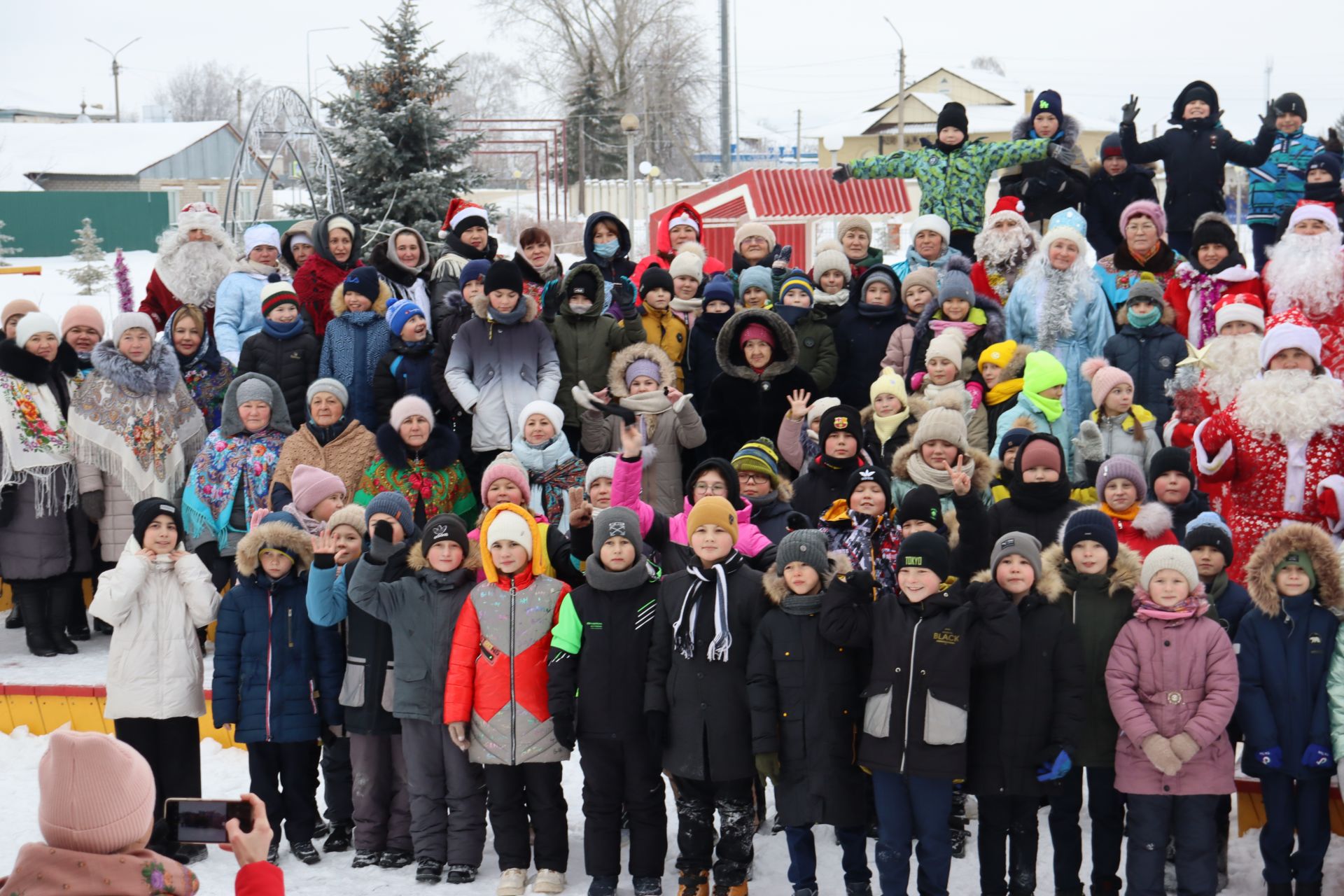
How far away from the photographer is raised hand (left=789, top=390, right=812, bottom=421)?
7703 millimetres

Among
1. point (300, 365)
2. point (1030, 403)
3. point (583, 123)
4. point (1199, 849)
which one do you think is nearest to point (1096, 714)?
point (1199, 849)

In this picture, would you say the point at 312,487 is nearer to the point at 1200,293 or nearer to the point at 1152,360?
the point at 1152,360

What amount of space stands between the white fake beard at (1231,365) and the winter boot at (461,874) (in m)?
4.56

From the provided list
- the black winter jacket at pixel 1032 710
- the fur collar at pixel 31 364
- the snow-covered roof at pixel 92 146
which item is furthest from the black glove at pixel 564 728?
the snow-covered roof at pixel 92 146

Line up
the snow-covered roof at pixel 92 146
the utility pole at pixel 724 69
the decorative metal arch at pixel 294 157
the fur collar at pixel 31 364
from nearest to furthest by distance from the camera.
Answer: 1. the fur collar at pixel 31 364
2. the decorative metal arch at pixel 294 157
3. the utility pole at pixel 724 69
4. the snow-covered roof at pixel 92 146

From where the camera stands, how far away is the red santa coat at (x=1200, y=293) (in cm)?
799

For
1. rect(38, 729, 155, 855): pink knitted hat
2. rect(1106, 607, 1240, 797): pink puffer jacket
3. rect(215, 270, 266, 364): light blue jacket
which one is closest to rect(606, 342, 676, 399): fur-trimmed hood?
rect(215, 270, 266, 364): light blue jacket

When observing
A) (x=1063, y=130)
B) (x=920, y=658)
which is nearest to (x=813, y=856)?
(x=920, y=658)

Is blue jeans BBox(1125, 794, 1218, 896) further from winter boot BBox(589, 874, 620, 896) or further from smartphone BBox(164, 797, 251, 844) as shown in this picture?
smartphone BBox(164, 797, 251, 844)

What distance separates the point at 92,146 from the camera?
2047 inches

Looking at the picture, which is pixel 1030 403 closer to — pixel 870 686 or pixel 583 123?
pixel 870 686

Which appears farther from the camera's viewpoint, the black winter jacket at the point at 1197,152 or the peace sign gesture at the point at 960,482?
the black winter jacket at the point at 1197,152

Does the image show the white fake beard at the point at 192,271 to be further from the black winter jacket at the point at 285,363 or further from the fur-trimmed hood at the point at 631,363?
the fur-trimmed hood at the point at 631,363

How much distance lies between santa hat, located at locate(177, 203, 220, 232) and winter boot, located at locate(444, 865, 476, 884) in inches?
204
